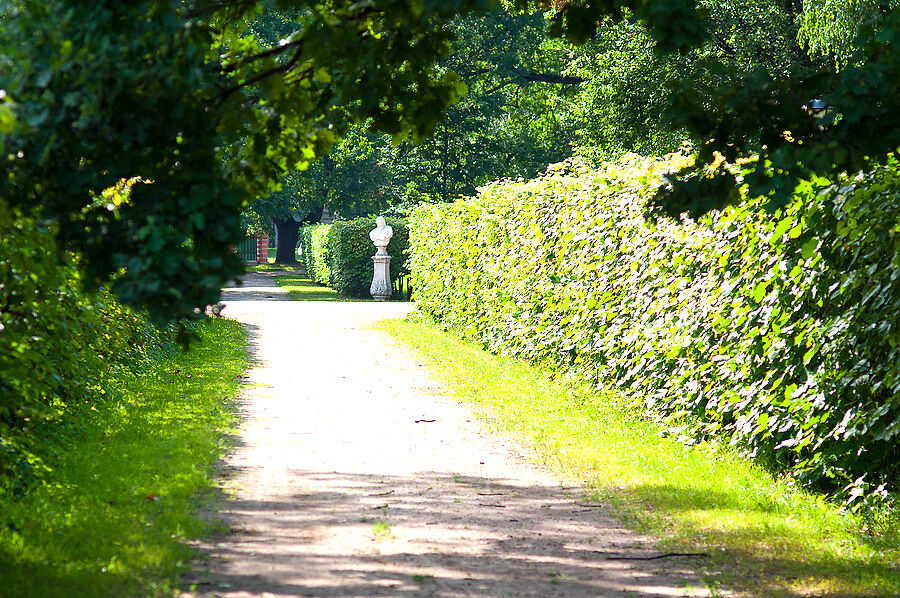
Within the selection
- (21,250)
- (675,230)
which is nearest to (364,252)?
(675,230)

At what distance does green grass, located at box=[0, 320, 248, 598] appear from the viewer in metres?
4.88

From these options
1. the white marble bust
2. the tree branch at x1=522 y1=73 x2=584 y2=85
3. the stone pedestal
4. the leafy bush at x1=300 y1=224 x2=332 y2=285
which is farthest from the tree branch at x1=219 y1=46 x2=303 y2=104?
the tree branch at x1=522 y1=73 x2=584 y2=85

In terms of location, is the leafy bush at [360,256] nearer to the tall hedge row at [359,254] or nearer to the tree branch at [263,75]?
the tall hedge row at [359,254]

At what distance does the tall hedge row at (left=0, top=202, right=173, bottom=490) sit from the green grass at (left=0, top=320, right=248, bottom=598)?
206mm

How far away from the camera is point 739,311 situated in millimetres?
7402

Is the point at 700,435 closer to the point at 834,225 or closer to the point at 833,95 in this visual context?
the point at 834,225

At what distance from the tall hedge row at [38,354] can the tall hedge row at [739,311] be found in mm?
3942

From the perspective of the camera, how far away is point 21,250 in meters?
6.18

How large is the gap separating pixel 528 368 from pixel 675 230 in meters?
4.27

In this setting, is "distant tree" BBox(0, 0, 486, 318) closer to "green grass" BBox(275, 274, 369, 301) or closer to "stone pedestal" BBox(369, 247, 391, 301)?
"stone pedestal" BBox(369, 247, 391, 301)

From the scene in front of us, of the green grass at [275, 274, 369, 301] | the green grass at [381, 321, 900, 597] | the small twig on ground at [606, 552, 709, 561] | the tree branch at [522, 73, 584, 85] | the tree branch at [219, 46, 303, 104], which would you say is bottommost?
the small twig on ground at [606, 552, 709, 561]

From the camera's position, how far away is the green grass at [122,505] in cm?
488

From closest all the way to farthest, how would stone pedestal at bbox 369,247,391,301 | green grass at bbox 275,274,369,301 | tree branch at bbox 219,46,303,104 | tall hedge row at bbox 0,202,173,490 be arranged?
tree branch at bbox 219,46,303,104 < tall hedge row at bbox 0,202,173,490 < stone pedestal at bbox 369,247,391,301 < green grass at bbox 275,274,369,301

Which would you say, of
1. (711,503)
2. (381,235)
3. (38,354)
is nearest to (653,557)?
(711,503)
